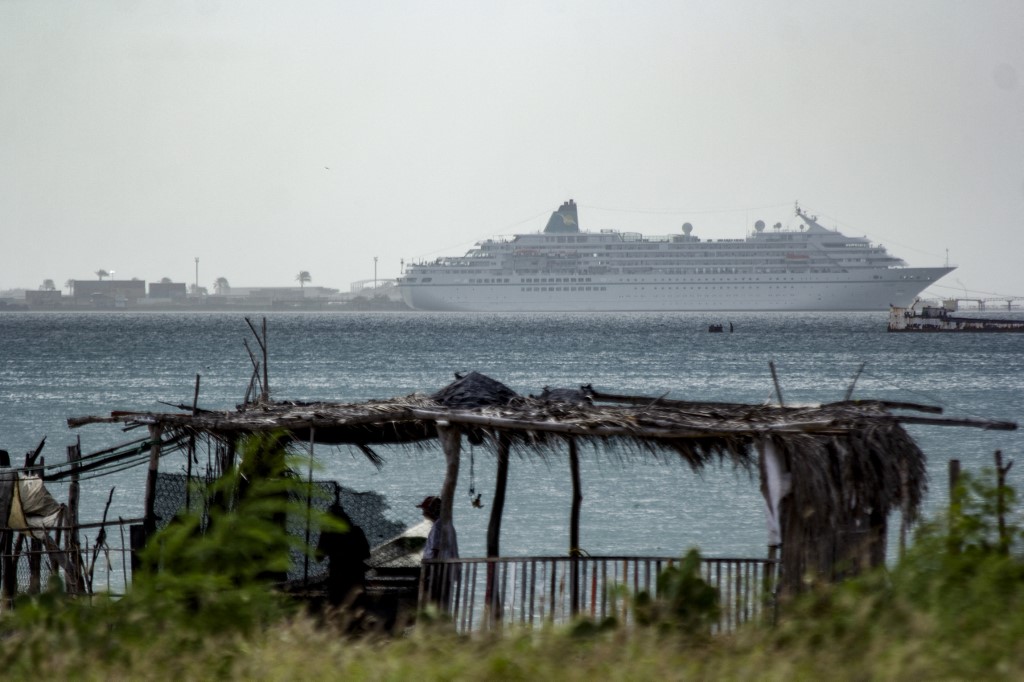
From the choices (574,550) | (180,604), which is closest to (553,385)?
(574,550)

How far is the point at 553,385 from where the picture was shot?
143ft

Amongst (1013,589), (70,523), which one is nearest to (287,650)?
(1013,589)

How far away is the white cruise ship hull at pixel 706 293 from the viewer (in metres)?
117

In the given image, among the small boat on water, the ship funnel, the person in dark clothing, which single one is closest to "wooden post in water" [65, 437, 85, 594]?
the person in dark clothing

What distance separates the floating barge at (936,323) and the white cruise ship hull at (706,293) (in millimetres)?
29653

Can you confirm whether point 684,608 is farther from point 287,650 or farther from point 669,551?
point 669,551

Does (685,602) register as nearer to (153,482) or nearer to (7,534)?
(153,482)

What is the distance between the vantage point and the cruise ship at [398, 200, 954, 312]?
115188 millimetres

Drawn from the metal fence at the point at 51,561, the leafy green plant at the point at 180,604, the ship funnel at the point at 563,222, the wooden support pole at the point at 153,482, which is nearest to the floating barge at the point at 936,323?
the ship funnel at the point at 563,222

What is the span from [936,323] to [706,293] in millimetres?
34597

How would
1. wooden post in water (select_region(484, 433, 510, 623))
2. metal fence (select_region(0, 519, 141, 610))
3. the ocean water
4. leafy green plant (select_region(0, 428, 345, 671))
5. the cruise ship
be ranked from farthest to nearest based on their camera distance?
the cruise ship → the ocean water → metal fence (select_region(0, 519, 141, 610)) → wooden post in water (select_region(484, 433, 510, 623)) → leafy green plant (select_region(0, 428, 345, 671))

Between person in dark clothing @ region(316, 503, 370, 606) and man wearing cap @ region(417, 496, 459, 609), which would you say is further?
person in dark clothing @ region(316, 503, 370, 606)

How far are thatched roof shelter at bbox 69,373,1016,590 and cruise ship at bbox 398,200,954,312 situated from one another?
107m

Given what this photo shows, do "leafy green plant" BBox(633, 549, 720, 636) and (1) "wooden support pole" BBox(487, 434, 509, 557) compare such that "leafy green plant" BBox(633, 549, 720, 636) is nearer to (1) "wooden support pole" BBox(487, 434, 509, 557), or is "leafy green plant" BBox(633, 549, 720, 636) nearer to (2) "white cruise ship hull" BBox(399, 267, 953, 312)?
(1) "wooden support pole" BBox(487, 434, 509, 557)
